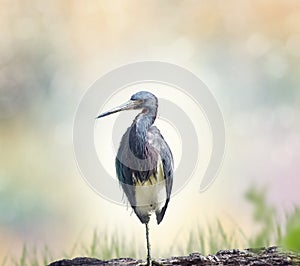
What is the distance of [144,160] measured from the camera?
59.4 inches

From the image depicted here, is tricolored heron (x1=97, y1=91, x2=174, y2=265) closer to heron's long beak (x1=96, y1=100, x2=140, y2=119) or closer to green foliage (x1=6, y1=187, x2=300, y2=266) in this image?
heron's long beak (x1=96, y1=100, x2=140, y2=119)

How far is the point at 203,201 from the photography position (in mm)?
1664

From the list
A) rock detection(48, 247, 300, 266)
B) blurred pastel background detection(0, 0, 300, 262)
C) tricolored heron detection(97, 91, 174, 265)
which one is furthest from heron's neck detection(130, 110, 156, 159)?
rock detection(48, 247, 300, 266)

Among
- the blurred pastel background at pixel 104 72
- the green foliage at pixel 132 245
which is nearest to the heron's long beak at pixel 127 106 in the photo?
the blurred pastel background at pixel 104 72

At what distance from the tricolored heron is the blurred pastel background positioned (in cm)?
11

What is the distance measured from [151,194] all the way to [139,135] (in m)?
0.18

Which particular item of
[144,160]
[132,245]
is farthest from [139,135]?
[132,245]

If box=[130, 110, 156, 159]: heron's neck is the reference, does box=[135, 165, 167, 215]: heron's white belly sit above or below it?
below

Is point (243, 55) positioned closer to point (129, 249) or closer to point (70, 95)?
point (70, 95)

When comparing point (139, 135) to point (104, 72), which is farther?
point (104, 72)

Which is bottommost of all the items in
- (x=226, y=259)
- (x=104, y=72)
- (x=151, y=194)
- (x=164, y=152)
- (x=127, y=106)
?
(x=226, y=259)

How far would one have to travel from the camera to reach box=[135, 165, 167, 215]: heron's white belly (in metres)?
1.52

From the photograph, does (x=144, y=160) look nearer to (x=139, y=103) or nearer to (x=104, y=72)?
(x=139, y=103)

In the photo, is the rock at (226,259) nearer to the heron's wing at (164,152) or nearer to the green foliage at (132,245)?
the green foliage at (132,245)
